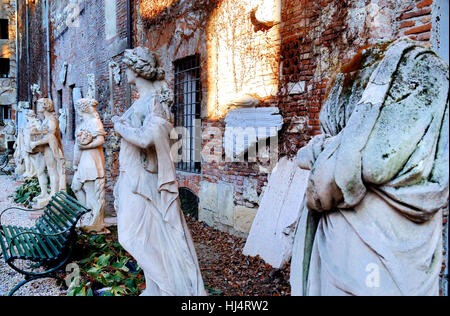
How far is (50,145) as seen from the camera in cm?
800

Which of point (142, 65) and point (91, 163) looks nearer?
point (142, 65)

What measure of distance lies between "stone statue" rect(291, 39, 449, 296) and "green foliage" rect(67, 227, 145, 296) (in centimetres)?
305

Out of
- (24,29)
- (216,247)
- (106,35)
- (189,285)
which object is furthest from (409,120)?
(24,29)

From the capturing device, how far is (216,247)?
6.06m

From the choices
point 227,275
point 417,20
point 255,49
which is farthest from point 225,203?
point 417,20

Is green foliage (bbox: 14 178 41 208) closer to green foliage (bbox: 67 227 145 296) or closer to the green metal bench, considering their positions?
green foliage (bbox: 67 227 145 296)

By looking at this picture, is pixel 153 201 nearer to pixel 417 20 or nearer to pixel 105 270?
pixel 105 270

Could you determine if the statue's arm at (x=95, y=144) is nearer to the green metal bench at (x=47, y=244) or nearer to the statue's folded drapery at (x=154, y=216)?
the green metal bench at (x=47, y=244)

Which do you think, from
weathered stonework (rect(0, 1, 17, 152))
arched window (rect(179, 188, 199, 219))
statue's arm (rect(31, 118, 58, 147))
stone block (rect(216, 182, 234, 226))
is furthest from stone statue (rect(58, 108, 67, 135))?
stone block (rect(216, 182, 234, 226))

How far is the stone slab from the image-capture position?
15.9 feet

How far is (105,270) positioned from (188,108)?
15.7 feet

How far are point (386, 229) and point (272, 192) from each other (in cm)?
410

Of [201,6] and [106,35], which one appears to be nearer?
[201,6]

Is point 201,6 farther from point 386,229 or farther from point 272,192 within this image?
point 386,229
